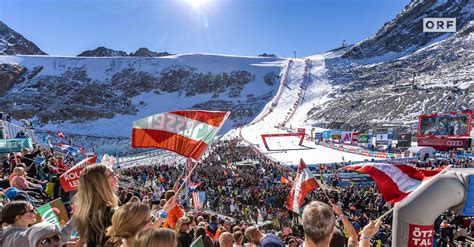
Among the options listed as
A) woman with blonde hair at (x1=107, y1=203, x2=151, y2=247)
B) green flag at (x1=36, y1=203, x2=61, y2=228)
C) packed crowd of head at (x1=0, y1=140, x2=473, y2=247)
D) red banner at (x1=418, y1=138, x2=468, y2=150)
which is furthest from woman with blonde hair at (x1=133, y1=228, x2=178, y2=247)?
red banner at (x1=418, y1=138, x2=468, y2=150)

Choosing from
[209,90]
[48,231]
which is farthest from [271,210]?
[209,90]

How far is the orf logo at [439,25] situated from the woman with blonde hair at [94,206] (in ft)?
276

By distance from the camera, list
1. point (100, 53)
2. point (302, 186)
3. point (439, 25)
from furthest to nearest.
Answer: point (100, 53), point (439, 25), point (302, 186)

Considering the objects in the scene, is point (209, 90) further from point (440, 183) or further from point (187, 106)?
point (440, 183)

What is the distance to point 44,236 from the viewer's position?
7.99ft

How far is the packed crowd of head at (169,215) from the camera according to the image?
2465 millimetres

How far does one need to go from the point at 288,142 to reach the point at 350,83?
32.7m

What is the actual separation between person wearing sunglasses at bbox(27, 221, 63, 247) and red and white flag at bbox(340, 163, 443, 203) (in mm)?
3756

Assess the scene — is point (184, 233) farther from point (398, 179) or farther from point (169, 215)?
point (398, 179)

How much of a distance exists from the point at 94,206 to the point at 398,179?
364 cm

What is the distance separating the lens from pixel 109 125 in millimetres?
61062

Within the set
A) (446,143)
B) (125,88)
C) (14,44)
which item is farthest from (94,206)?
(14,44)

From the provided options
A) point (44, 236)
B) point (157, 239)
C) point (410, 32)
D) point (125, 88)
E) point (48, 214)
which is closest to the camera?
point (157, 239)

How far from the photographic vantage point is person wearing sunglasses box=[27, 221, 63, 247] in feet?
7.95
